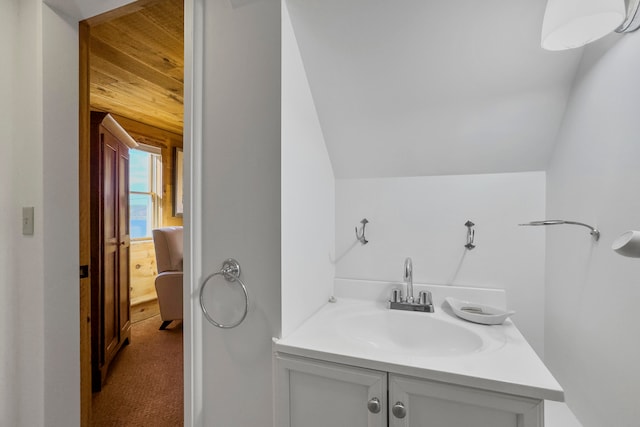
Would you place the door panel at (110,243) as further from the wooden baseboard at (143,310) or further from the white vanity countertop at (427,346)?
the white vanity countertop at (427,346)

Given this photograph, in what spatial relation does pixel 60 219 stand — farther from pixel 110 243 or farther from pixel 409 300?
pixel 409 300

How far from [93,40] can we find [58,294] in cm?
149

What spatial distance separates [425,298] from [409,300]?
71 mm

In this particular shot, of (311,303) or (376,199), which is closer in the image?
(311,303)

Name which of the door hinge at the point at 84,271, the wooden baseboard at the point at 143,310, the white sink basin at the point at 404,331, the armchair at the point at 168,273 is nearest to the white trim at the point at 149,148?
the armchair at the point at 168,273

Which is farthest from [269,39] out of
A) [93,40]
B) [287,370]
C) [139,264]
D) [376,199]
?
[139,264]

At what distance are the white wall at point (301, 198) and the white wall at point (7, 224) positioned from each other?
1.24 metres

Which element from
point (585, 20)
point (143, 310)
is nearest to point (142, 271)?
point (143, 310)

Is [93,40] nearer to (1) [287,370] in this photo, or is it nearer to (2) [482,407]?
(1) [287,370]

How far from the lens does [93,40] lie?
1766 millimetres

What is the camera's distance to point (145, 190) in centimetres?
382

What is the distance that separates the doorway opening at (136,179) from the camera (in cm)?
135

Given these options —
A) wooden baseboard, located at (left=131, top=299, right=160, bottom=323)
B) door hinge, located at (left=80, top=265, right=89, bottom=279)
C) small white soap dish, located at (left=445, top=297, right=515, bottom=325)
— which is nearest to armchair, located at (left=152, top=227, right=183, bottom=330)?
wooden baseboard, located at (left=131, top=299, right=160, bottom=323)

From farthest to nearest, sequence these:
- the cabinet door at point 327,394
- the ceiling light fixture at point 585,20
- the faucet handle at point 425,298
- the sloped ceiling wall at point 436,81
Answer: the faucet handle at point 425,298 → the sloped ceiling wall at point 436,81 → the cabinet door at point 327,394 → the ceiling light fixture at point 585,20
